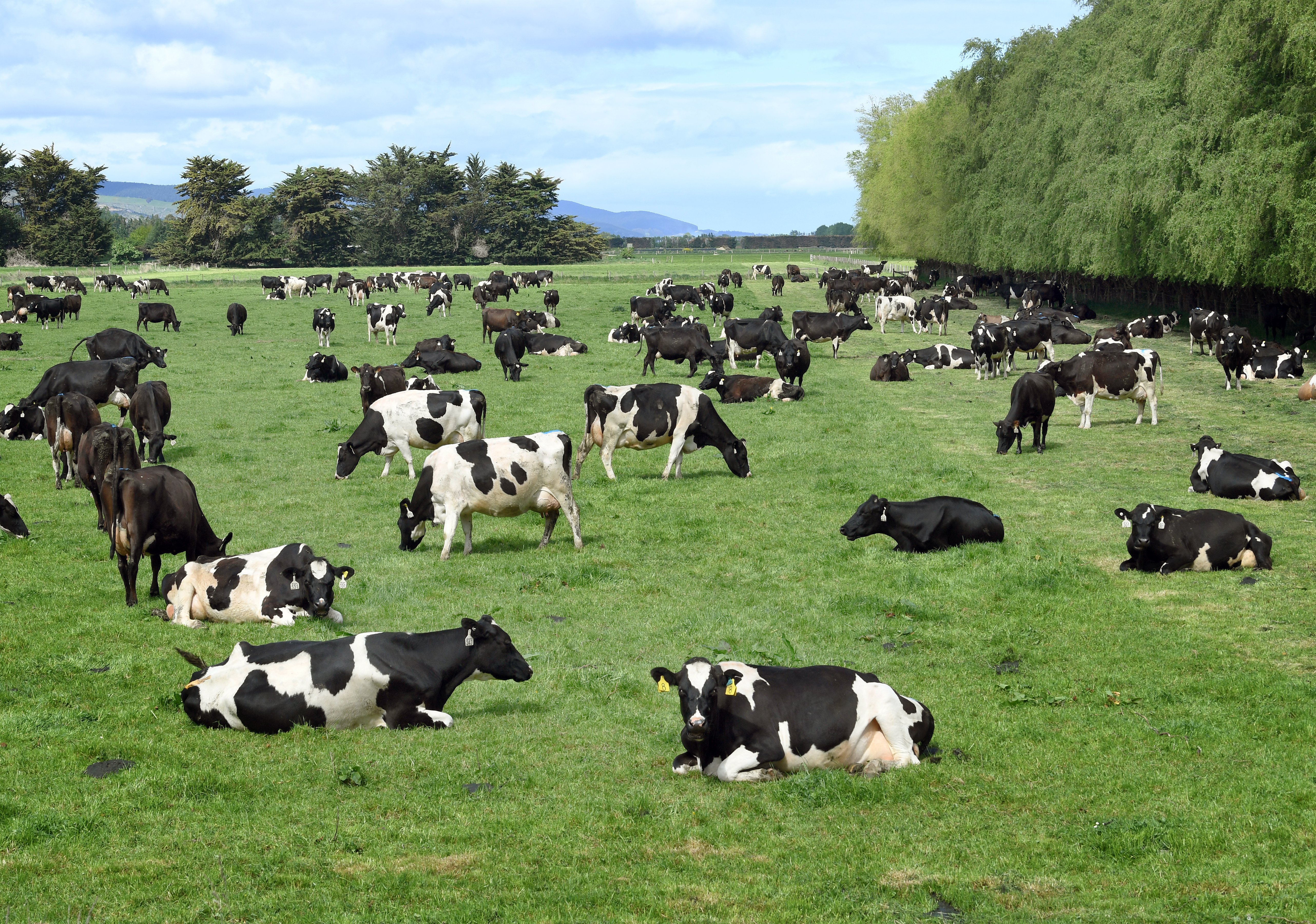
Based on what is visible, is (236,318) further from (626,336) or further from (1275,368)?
(1275,368)

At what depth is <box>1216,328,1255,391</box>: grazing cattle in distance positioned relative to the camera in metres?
34.2

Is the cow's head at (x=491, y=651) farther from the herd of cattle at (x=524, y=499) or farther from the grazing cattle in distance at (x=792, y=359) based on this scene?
the grazing cattle in distance at (x=792, y=359)

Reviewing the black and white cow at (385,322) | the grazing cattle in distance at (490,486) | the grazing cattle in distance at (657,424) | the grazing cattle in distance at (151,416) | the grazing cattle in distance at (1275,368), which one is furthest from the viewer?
the black and white cow at (385,322)

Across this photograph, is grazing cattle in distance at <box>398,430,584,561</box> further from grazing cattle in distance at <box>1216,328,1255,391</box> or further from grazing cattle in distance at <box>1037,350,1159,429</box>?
grazing cattle in distance at <box>1216,328,1255,391</box>

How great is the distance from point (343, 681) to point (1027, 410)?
724 inches

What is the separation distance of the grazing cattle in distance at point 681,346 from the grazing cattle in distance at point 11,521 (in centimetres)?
2177

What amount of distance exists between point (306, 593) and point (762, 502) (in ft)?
30.5

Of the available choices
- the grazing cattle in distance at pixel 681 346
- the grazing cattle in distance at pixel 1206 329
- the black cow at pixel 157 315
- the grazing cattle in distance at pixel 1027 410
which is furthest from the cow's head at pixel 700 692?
the black cow at pixel 157 315

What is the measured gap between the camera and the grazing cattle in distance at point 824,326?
1860 inches

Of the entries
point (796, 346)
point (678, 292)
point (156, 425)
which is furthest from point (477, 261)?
point (156, 425)

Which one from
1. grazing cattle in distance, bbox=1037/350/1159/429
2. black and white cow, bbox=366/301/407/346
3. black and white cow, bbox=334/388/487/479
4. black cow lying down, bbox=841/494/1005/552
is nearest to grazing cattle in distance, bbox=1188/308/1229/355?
grazing cattle in distance, bbox=1037/350/1159/429

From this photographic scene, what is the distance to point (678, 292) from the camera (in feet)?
210

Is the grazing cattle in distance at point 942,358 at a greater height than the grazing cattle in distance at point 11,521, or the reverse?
the grazing cattle in distance at point 942,358

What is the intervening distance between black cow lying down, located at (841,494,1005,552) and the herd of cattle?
0.10ft
